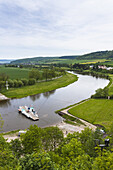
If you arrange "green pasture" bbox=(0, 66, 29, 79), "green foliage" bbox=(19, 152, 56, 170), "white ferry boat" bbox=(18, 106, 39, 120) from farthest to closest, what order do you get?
"green pasture" bbox=(0, 66, 29, 79), "white ferry boat" bbox=(18, 106, 39, 120), "green foliage" bbox=(19, 152, 56, 170)

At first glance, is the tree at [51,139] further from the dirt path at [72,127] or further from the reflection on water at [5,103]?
the reflection on water at [5,103]

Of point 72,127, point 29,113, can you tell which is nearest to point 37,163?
point 72,127

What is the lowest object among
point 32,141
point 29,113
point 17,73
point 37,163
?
point 29,113

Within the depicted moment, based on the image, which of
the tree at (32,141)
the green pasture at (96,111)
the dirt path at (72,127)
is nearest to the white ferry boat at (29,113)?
the dirt path at (72,127)


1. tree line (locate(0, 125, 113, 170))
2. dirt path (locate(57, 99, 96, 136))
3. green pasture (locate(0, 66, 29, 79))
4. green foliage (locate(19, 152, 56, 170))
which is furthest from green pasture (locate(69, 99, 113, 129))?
green pasture (locate(0, 66, 29, 79))

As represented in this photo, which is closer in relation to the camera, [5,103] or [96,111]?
[96,111]

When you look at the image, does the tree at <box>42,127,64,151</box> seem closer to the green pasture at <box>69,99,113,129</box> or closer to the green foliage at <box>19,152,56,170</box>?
the green foliage at <box>19,152,56,170</box>

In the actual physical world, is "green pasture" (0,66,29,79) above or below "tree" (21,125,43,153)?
above

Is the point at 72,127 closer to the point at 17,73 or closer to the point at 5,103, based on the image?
the point at 5,103

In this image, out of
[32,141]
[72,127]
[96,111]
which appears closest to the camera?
[32,141]
